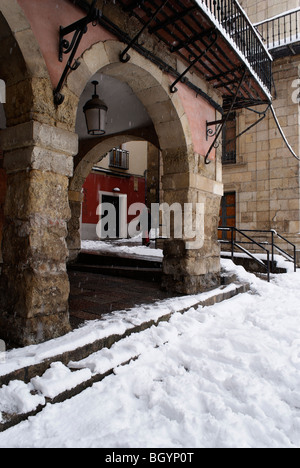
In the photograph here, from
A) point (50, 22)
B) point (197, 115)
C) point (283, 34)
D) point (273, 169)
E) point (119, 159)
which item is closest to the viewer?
point (50, 22)

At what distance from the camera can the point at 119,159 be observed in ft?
52.5

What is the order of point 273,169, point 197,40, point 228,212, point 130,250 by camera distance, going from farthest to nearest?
point 228,212 < point 273,169 < point 130,250 < point 197,40

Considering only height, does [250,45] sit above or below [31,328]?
above

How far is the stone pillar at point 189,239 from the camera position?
4.25 metres

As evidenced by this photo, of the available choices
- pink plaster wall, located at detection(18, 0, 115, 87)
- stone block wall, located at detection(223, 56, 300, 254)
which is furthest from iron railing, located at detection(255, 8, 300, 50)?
pink plaster wall, located at detection(18, 0, 115, 87)

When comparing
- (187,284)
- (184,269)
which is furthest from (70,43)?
(187,284)

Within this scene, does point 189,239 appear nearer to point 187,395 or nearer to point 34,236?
point 34,236

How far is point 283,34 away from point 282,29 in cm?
16

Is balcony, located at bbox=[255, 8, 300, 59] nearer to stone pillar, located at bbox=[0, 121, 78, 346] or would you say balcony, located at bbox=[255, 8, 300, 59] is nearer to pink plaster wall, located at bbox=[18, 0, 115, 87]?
pink plaster wall, located at bbox=[18, 0, 115, 87]

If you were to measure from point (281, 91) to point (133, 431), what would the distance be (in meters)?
10.6

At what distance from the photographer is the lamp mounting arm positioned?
2.41 metres

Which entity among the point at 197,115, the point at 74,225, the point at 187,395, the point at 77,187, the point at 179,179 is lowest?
the point at 187,395

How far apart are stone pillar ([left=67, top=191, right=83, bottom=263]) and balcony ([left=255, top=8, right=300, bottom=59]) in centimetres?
710

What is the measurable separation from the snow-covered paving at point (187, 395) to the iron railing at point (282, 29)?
9.02 m
